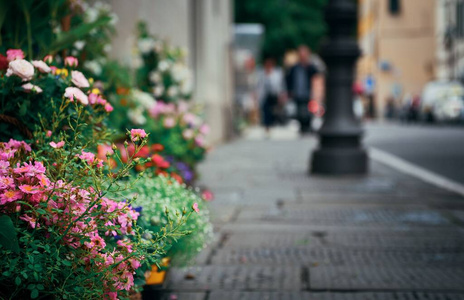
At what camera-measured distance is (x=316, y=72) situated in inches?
704

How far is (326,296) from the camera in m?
3.21

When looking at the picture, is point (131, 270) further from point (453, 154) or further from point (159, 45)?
point (453, 154)

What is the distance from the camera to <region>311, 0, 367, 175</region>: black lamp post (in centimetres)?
848

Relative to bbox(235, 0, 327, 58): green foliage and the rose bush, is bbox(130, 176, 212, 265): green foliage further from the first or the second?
bbox(235, 0, 327, 58): green foliage

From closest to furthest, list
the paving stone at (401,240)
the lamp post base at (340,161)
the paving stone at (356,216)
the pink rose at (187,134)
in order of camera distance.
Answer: the paving stone at (401,240)
the paving stone at (356,216)
the pink rose at (187,134)
the lamp post base at (340,161)

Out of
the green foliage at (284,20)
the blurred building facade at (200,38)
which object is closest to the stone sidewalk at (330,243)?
the blurred building facade at (200,38)

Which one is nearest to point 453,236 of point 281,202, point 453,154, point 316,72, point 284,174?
point 281,202

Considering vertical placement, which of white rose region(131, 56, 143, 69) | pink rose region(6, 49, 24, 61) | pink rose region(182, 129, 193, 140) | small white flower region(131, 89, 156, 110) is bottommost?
pink rose region(182, 129, 193, 140)

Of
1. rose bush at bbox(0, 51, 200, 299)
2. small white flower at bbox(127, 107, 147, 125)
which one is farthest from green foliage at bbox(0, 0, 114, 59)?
small white flower at bbox(127, 107, 147, 125)

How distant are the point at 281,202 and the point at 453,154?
22.2 ft

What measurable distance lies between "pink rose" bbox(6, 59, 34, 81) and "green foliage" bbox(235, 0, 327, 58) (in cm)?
3374

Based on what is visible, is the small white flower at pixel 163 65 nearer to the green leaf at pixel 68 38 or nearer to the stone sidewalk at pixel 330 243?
the stone sidewalk at pixel 330 243

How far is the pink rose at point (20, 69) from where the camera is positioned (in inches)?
96.4

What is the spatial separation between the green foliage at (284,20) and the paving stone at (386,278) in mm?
32707
